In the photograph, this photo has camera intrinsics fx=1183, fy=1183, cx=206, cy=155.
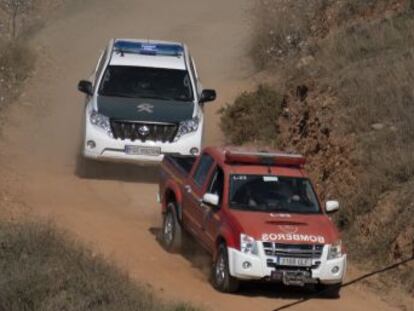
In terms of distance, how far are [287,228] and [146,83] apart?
832cm

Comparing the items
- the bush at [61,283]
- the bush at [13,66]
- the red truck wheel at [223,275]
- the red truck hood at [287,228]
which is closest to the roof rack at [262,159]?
the red truck hood at [287,228]

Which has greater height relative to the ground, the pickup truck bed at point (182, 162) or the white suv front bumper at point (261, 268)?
the pickup truck bed at point (182, 162)

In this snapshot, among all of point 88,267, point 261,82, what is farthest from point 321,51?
point 88,267

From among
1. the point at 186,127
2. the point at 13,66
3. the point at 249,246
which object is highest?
the point at 249,246

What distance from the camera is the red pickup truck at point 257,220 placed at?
46.7ft

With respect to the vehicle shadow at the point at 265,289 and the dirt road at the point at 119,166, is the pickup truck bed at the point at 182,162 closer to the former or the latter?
the dirt road at the point at 119,166

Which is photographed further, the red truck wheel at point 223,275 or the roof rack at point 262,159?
the roof rack at point 262,159

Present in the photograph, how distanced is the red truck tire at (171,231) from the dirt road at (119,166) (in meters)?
0.17

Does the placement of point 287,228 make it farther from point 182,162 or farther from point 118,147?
point 118,147

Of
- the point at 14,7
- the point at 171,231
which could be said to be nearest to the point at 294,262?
the point at 171,231

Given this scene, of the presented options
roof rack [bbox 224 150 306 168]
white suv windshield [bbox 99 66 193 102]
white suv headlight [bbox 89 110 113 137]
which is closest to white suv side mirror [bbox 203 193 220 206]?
roof rack [bbox 224 150 306 168]

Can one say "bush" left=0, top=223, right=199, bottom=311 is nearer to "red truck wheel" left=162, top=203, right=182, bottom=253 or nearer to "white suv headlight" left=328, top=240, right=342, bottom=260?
"white suv headlight" left=328, top=240, right=342, bottom=260

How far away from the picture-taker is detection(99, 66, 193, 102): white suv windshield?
2189 centimetres

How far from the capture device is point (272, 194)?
15.3 meters
